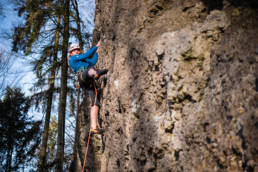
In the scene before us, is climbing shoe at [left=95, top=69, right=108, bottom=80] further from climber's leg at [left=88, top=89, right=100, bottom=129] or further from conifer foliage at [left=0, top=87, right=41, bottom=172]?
conifer foliage at [left=0, top=87, right=41, bottom=172]

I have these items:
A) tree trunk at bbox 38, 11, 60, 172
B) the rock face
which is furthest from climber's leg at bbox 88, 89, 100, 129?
tree trunk at bbox 38, 11, 60, 172

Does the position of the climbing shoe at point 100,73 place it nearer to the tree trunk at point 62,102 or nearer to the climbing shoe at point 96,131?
the climbing shoe at point 96,131

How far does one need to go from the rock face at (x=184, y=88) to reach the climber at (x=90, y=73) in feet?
1.85

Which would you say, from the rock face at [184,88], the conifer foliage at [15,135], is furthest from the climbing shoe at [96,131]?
the conifer foliage at [15,135]

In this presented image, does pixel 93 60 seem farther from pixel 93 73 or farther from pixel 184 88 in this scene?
pixel 184 88

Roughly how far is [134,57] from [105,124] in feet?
5.03

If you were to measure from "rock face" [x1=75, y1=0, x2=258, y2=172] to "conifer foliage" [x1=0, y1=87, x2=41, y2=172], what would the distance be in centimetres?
1108

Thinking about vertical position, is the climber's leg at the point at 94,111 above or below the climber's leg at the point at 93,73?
below

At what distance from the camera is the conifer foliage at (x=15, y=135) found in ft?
44.9

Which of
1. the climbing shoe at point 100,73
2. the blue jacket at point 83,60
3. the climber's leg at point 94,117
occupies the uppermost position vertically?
the blue jacket at point 83,60

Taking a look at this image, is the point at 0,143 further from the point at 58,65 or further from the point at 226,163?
the point at 226,163


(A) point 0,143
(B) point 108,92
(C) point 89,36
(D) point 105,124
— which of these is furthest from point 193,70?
(A) point 0,143

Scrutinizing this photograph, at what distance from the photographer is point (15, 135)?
46.9 ft

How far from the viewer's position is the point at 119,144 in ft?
11.8
